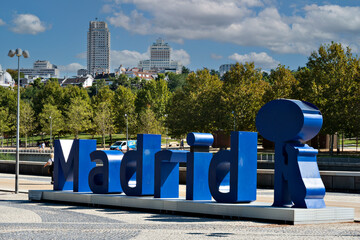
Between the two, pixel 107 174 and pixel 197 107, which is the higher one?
pixel 197 107

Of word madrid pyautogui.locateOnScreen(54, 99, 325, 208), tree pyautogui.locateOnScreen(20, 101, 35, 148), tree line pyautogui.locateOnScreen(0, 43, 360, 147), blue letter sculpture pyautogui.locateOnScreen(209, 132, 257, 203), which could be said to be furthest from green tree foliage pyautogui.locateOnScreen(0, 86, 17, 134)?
blue letter sculpture pyautogui.locateOnScreen(209, 132, 257, 203)

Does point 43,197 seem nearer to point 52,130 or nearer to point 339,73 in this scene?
point 339,73

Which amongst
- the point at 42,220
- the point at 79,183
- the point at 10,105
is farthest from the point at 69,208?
the point at 10,105

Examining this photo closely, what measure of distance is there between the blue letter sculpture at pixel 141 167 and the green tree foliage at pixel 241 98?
1923 inches

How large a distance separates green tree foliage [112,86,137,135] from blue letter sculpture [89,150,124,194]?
2893 inches

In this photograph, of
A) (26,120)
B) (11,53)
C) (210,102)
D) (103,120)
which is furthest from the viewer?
(26,120)

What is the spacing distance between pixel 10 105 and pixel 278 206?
100658 mm

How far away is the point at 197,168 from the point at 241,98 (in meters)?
52.2

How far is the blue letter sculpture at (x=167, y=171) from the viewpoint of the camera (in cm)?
1703

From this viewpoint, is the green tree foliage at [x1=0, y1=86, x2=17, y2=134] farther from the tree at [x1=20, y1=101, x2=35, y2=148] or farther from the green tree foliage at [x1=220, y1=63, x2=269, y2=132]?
the green tree foliage at [x1=220, y1=63, x2=269, y2=132]

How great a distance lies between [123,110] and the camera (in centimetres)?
→ 9831

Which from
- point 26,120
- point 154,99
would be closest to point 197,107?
point 154,99

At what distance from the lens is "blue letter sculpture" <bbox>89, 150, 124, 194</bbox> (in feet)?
60.7

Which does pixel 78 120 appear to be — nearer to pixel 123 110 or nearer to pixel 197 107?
pixel 123 110
